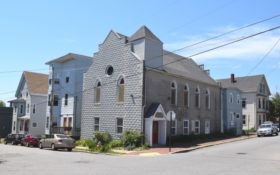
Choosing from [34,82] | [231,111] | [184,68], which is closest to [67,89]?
[34,82]

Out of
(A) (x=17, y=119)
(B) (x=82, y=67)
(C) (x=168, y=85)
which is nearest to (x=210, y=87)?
(C) (x=168, y=85)

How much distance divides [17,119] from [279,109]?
48.4m

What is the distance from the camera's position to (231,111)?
50000mm

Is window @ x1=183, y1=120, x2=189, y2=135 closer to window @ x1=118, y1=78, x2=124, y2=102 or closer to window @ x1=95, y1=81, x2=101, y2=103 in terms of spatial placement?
window @ x1=118, y1=78, x2=124, y2=102

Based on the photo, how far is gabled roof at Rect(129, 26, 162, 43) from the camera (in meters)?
35.4

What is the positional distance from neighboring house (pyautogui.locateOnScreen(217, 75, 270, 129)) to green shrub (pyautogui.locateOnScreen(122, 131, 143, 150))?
3546 cm

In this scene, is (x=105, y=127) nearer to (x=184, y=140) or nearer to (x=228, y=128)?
(x=184, y=140)

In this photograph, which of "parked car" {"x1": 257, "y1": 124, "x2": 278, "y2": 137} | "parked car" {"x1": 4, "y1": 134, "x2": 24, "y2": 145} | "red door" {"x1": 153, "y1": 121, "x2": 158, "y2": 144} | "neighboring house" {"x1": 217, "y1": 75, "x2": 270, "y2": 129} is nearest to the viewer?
"red door" {"x1": 153, "y1": 121, "x2": 158, "y2": 144}

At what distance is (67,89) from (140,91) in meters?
19.2

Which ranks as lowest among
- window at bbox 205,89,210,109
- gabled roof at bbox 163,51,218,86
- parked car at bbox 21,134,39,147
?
parked car at bbox 21,134,39,147

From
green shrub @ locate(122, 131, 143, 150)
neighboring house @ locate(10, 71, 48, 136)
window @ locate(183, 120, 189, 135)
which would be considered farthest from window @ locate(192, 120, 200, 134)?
neighboring house @ locate(10, 71, 48, 136)

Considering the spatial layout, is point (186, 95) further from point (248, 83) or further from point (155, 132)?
point (248, 83)

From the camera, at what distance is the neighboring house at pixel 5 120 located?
6606 centimetres

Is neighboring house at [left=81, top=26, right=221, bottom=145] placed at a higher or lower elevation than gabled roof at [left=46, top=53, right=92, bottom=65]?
lower
